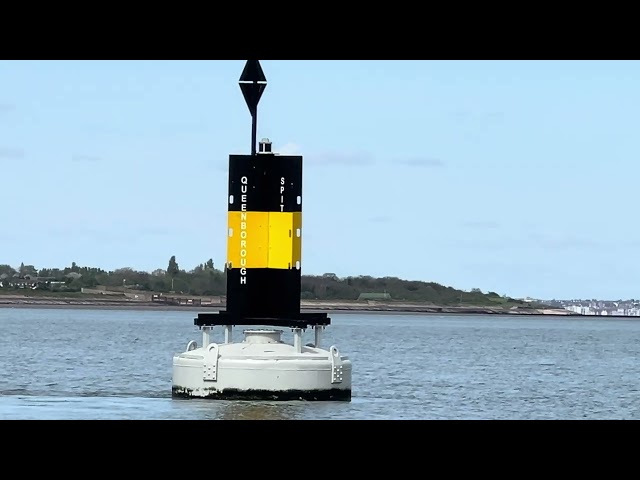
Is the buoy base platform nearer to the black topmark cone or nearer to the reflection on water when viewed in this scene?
the reflection on water

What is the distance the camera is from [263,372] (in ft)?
78.9

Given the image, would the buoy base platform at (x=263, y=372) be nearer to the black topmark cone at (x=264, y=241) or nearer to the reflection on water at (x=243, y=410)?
the reflection on water at (x=243, y=410)

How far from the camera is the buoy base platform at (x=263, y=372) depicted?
78.9ft

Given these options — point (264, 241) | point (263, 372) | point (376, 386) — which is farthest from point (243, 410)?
point (376, 386)

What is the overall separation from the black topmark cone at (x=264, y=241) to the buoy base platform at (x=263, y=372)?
18.1 inches

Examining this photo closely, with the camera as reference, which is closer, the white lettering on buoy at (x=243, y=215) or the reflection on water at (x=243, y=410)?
the reflection on water at (x=243, y=410)

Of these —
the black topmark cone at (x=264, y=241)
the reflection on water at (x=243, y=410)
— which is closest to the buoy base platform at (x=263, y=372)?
the reflection on water at (x=243, y=410)

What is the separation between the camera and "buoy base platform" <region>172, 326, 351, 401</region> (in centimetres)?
2406

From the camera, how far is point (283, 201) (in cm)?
2492

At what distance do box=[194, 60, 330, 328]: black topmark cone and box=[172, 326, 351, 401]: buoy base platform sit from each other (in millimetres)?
459

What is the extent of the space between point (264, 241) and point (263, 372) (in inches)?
92.6

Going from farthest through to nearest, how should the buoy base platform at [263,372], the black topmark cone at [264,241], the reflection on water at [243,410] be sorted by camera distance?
1. the black topmark cone at [264,241]
2. the buoy base platform at [263,372]
3. the reflection on water at [243,410]
